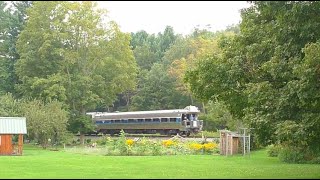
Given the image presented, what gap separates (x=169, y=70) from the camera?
6681 cm

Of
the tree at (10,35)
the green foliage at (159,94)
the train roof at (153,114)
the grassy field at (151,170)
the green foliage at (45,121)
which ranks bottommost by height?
the grassy field at (151,170)

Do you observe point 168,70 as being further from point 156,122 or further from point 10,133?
point 10,133

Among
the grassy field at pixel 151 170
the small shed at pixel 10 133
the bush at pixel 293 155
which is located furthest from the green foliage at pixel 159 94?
the grassy field at pixel 151 170

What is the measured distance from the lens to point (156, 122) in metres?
53.9

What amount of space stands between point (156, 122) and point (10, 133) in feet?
70.6

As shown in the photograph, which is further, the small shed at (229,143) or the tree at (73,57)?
the tree at (73,57)

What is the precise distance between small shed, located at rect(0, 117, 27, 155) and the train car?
1966cm

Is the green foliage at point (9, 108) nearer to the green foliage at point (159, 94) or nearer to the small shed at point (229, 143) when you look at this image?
the small shed at point (229, 143)

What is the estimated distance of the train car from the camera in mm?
52188

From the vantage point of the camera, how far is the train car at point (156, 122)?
52188 millimetres

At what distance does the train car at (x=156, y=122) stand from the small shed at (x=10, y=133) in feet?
64.5

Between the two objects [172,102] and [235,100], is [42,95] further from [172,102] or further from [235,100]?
[235,100]

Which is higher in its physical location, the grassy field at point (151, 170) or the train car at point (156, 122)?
the train car at point (156, 122)

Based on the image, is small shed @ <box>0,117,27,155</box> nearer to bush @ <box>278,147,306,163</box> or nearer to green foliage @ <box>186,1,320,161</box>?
green foliage @ <box>186,1,320,161</box>
